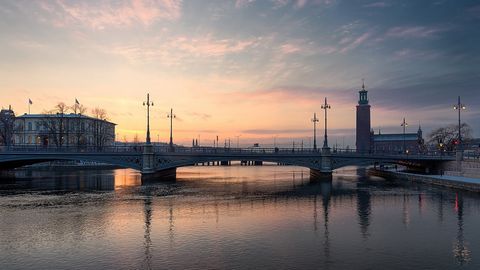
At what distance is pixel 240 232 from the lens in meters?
25.4

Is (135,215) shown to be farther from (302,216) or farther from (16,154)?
(16,154)

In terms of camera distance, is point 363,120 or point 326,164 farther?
point 363,120

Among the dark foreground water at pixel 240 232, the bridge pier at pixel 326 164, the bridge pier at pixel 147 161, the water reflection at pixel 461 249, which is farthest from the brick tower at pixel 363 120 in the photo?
the water reflection at pixel 461 249

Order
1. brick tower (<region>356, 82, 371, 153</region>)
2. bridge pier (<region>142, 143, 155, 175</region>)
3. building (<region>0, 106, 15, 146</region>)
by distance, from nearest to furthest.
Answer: bridge pier (<region>142, 143, 155, 175</region>) → building (<region>0, 106, 15, 146</region>) → brick tower (<region>356, 82, 371, 153</region>)

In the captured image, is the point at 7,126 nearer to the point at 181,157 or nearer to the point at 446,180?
the point at 181,157

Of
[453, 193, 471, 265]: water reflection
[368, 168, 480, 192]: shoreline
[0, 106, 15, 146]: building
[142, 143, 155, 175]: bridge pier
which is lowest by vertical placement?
[453, 193, 471, 265]: water reflection

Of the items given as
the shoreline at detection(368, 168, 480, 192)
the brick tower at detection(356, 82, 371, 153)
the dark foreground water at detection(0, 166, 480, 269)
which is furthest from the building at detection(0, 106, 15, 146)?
the brick tower at detection(356, 82, 371, 153)

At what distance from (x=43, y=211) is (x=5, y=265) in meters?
17.2

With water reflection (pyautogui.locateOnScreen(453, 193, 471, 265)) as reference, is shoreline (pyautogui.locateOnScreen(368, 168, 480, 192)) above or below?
above

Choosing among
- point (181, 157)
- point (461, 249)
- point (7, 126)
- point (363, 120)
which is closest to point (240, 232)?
point (461, 249)

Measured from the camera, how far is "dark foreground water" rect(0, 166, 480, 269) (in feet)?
61.6

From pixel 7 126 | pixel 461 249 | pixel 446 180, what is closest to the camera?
pixel 461 249

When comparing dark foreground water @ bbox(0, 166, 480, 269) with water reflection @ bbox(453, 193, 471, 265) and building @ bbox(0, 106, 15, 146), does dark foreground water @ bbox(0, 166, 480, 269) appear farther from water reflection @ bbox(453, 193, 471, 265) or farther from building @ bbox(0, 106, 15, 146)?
building @ bbox(0, 106, 15, 146)

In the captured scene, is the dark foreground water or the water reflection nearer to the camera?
the dark foreground water
